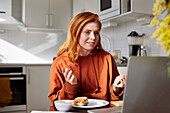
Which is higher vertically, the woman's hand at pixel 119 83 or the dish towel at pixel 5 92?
the woman's hand at pixel 119 83

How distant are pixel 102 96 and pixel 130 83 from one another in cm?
77

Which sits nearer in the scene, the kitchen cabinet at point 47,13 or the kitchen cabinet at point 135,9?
the kitchen cabinet at point 135,9

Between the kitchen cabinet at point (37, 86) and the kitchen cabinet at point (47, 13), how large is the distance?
2.80ft

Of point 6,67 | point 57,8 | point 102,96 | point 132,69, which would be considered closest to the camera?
point 132,69

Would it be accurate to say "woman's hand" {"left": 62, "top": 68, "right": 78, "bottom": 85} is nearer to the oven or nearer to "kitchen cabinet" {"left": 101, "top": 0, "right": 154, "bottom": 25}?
"kitchen cabinet" {"left": 101, "top": 0, "right": 154, "bottom": 25}

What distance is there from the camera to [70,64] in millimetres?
1304

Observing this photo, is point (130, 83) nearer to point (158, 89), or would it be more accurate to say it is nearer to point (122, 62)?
point (158, 89)

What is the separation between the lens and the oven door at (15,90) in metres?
3.00

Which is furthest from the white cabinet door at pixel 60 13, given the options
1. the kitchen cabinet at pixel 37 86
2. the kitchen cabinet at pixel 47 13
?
the kitchen cabinet at pixel 37 86

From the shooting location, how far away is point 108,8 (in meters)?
2.91

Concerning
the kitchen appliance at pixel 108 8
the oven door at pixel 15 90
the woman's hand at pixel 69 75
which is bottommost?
the oven door at pixel 15 90

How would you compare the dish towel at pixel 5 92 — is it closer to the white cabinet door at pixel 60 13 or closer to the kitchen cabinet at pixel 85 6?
the white cabinet door at pixel 60 13

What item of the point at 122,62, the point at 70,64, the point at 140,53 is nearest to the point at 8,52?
the point at 122,62

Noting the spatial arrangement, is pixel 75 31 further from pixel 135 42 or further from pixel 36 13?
pixel 36 13
